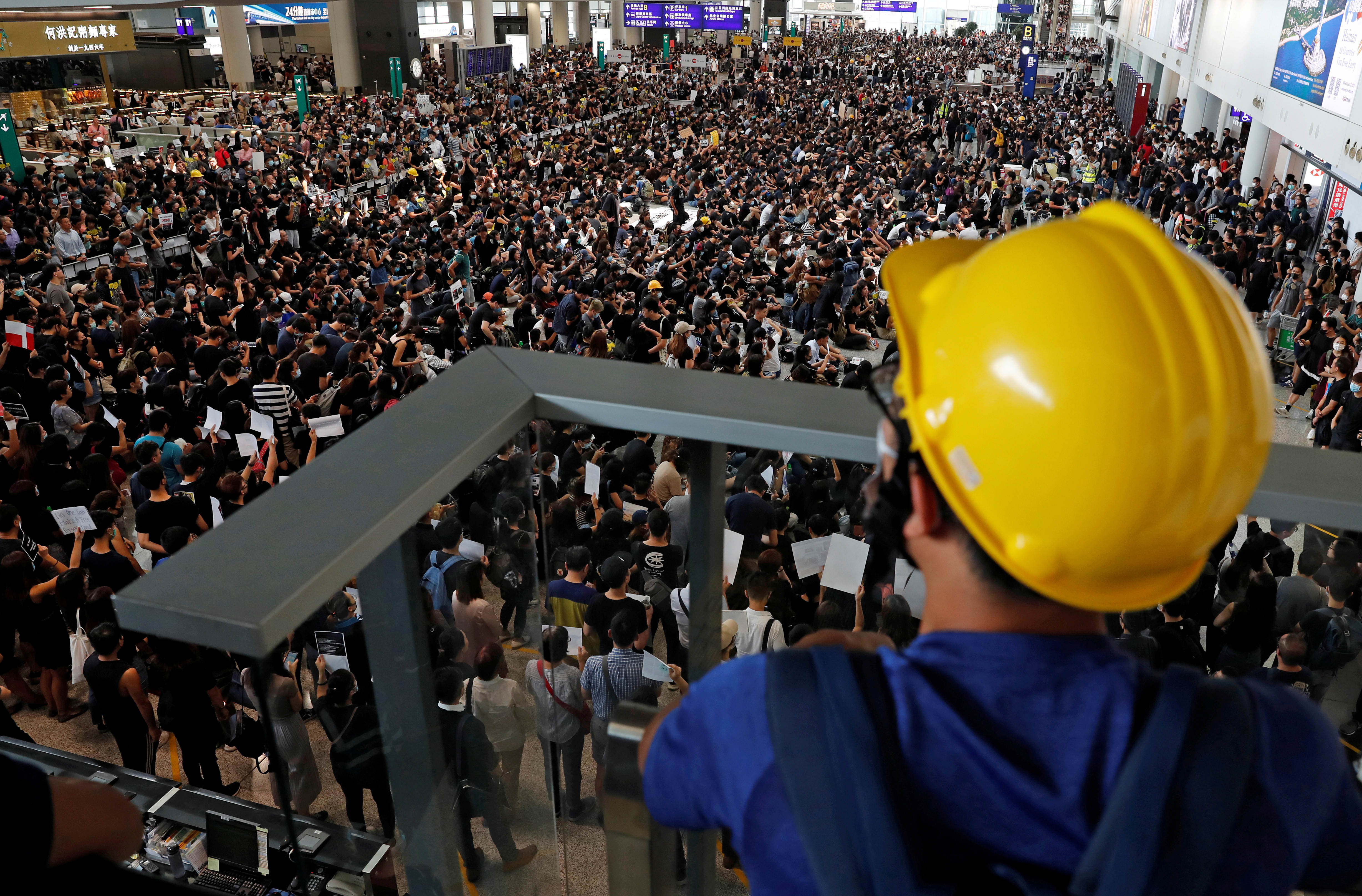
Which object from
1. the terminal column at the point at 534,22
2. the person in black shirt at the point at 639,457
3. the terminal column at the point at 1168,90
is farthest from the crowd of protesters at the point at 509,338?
the terminal column at the point at 534,22

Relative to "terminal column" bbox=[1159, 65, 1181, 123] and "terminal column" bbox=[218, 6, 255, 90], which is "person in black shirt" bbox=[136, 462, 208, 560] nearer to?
"terminal column" bbox=[218, 6, 255, 90]

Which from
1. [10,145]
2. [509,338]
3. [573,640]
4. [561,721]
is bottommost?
[509,338]

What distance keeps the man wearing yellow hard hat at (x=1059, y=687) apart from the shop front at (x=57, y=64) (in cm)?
3180

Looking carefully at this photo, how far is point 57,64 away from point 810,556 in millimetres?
42545

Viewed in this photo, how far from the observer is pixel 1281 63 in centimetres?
1928

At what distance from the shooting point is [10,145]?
758 inches

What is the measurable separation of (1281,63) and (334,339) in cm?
1944

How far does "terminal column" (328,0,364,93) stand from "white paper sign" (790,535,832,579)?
38.1 meters

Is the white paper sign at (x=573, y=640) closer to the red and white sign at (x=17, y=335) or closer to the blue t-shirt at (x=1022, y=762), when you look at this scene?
the blue t-shirt at (x=1022, y=762)

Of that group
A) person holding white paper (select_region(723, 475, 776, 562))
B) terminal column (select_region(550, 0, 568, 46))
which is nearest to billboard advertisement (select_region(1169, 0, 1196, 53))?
person holding white paper (select_region(723, 475, 776, 562))

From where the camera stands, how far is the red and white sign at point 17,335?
8914 millimetres

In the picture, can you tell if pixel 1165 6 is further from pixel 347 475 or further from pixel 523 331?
pixel 347 475

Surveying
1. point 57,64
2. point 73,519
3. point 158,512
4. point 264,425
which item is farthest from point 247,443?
point 57,64

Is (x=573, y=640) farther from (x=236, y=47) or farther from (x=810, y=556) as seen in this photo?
(x=236, y=47)
